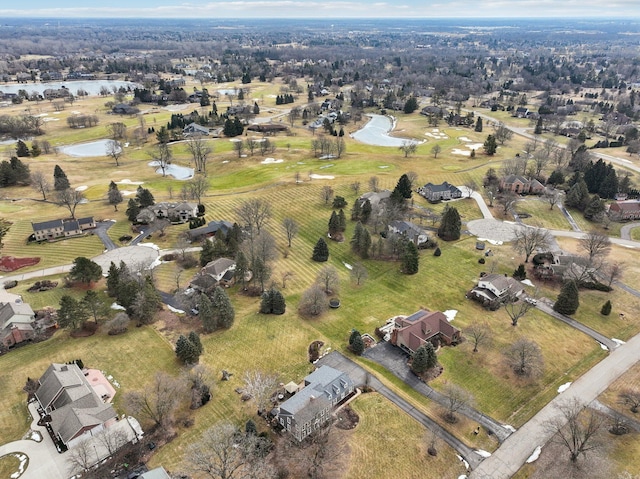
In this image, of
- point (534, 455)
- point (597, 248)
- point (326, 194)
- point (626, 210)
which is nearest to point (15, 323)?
point (326, 194)

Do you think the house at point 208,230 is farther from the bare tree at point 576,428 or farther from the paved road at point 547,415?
the bare tree at point 576,428

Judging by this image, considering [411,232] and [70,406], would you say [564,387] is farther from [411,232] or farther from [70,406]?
[70,406]

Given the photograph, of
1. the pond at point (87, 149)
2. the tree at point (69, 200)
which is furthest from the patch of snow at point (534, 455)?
the pond at point (87, 149)

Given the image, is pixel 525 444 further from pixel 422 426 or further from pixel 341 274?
pixel 341 274

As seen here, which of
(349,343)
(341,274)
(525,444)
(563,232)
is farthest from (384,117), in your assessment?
(525,444)

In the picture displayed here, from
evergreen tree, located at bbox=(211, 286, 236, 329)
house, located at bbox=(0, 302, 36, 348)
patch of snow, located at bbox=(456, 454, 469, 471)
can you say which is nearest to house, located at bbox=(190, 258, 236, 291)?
evergreen tree, located at bbox=(211, 286, 236, 329)
